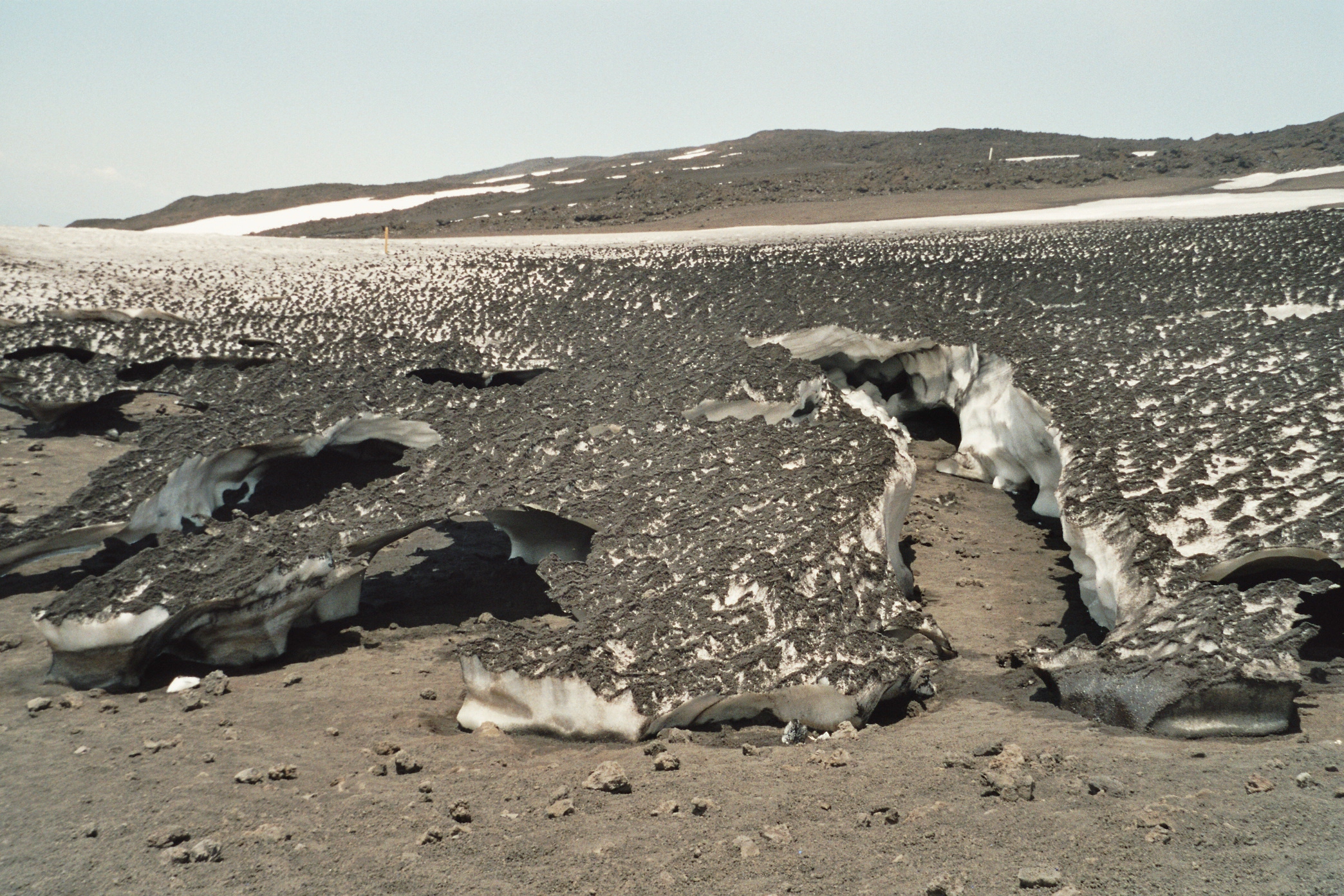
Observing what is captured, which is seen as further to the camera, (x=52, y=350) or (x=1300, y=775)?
(x=52, y=350)

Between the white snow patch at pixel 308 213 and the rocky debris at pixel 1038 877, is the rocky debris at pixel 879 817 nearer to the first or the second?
the rocky debris at pixel 1038 877

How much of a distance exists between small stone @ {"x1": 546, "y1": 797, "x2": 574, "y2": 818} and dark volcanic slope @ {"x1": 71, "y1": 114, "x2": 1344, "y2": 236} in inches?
1052

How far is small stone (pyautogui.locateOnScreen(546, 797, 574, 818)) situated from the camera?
4027 millimetres

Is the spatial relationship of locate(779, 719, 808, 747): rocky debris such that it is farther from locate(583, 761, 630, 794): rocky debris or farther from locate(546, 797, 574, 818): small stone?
locate(546, 797, 574, 818): small stone

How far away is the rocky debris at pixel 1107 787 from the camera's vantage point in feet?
11.9

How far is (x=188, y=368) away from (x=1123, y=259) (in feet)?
36.0

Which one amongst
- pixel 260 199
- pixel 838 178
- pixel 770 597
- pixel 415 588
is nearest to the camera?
pixel 770 597

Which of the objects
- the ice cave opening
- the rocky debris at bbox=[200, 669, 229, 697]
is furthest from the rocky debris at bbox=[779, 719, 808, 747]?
the ice cave opening

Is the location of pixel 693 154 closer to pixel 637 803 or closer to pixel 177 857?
pixel 637 803

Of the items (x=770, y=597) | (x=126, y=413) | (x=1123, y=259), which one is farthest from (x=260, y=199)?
(x=770, y=597)

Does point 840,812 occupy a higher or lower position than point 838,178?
lower

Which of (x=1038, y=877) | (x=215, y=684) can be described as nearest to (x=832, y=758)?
(x=1038, y=877)

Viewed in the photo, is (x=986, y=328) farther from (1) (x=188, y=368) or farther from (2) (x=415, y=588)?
(1) (x=188, y=368)

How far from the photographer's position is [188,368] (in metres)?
10.5
